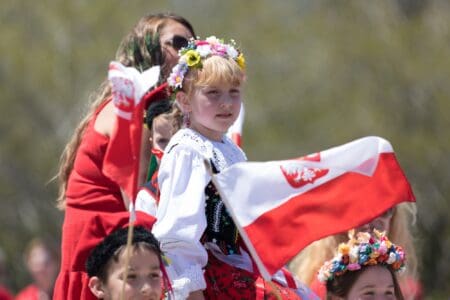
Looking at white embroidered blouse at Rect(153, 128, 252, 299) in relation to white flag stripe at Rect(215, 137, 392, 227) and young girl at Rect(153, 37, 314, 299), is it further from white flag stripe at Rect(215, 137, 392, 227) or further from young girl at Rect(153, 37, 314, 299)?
white flag stripe at Rect(215, 137, 392, 227)

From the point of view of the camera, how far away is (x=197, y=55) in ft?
23.6

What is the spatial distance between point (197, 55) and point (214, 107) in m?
0.28

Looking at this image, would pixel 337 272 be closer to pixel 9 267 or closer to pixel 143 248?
pixel 143 248

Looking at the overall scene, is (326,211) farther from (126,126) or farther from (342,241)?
(342,241)

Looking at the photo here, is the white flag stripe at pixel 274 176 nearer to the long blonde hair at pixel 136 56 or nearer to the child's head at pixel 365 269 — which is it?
the child's head at pixel 365 269

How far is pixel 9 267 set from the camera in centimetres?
2762

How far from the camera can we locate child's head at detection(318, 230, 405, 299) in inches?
299

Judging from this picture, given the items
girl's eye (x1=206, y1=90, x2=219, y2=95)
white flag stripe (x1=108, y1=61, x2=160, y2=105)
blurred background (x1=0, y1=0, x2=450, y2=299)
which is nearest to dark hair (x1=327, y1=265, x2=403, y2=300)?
girl's eye (x1=206, y1=90, x2=219, y2=95)

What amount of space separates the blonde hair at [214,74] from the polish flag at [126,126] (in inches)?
23.1

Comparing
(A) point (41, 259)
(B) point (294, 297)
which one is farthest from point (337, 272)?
(A) point (41, 259)

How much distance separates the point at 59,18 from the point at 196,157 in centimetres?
2229

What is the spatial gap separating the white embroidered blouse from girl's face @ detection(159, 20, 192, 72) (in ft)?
3.21

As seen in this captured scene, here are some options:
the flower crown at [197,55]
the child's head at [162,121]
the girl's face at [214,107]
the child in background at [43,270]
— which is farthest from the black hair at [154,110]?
the child in background at [43,270]

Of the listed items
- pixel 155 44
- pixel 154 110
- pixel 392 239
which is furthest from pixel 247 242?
pixel 392 239
